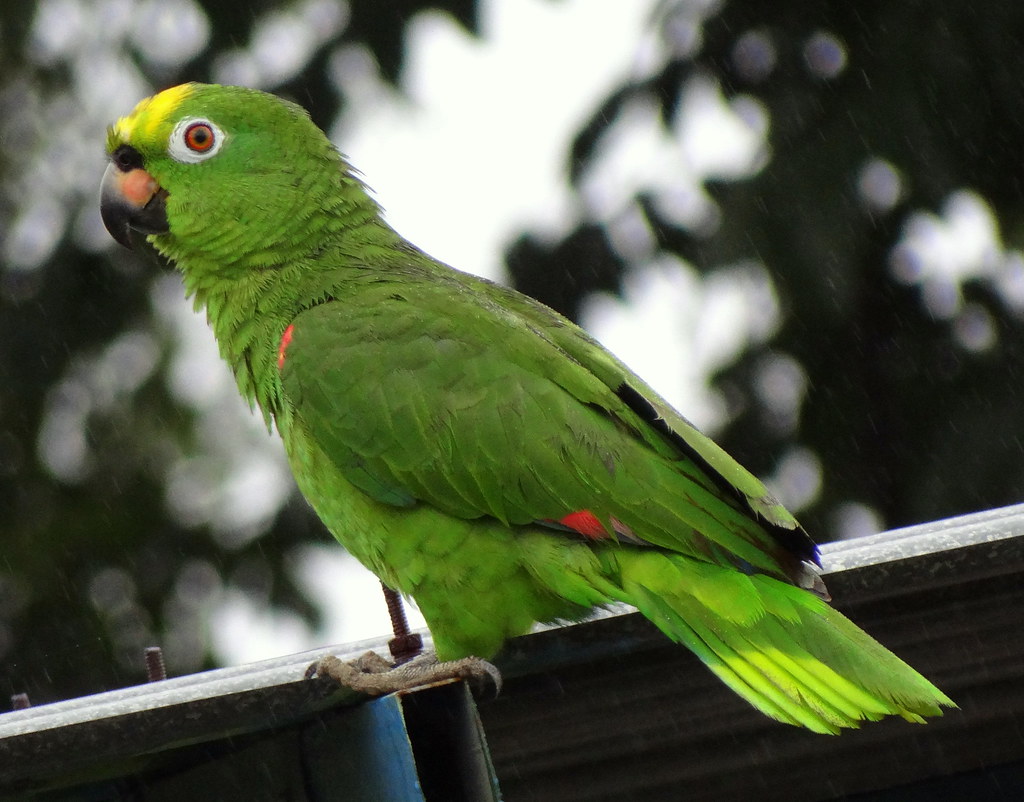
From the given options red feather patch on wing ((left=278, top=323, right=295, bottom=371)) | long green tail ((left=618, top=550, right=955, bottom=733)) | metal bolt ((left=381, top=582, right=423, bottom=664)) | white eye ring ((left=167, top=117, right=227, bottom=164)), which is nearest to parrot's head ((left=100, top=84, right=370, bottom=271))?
white eye ring ((left=167, top=117, right=227, bottom=164))

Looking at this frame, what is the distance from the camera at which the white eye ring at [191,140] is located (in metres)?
3.19

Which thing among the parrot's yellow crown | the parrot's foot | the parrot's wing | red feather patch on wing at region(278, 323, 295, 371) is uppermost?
the parrot's yellow crown

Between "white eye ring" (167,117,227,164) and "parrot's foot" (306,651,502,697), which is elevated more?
"white eye ring" (167,117,227,164)

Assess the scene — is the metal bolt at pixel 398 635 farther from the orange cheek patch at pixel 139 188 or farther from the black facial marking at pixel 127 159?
the black facial marking at pixel 127 159

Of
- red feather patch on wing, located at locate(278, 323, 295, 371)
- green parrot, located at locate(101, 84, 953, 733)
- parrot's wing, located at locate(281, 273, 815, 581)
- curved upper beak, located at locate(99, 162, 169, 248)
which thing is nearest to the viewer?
green parrot, located at locate(101, 84, 953, 733)

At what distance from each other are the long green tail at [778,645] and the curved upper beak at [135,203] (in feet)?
5.06

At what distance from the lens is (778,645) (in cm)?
216

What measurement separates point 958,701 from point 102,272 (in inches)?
137

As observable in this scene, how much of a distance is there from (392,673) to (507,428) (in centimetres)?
55

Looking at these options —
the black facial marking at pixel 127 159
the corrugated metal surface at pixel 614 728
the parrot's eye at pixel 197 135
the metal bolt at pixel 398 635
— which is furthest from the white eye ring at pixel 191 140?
the corrugated metal surface at pixel 614 728

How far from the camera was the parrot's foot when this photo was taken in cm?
193

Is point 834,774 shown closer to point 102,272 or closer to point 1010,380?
point 1010,380

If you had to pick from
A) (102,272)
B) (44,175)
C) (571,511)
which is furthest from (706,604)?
(44,175)

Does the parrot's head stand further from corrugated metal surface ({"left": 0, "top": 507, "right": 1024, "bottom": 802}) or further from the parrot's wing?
corrugated metal surface ({"left": 0, "top": 507, "right": 1024, "bottom": 802})
